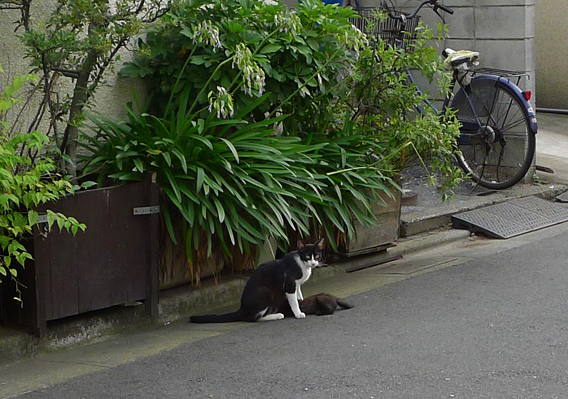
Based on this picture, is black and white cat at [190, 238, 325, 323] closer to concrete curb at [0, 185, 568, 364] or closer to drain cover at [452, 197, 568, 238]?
concrete curb at [0, 185, 568, 364]

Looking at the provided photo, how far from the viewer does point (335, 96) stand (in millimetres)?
7293

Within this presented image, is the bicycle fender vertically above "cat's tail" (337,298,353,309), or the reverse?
the bicycle fender

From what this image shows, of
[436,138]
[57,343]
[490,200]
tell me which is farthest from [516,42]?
[57,343]

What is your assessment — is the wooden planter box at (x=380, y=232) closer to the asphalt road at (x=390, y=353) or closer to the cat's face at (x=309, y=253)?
the asphalt road at (x=390, y=353)

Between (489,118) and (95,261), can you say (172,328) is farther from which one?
(489,118)

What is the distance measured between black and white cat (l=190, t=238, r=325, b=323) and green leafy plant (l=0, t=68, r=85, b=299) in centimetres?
140

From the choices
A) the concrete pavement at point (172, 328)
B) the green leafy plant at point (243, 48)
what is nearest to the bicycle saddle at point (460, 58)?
the concrete pavement at point (172, 328)

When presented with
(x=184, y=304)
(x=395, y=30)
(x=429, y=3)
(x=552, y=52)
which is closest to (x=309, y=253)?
(x=184, y=304)

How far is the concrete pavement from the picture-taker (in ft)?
17.0

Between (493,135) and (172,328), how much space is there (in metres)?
5.45

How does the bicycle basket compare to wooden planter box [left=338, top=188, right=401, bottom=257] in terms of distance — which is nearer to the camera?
wooden planter box [left=338, top=188, right=401, bottom=257]

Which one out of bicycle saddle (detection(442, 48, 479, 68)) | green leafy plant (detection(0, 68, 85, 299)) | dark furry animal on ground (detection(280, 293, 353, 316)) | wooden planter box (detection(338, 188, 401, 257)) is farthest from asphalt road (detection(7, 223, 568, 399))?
bicycle saddle (detection(442, 48, 479, 68))

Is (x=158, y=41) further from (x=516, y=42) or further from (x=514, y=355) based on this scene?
(x=516, y=42)

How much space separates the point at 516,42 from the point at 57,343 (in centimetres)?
715
